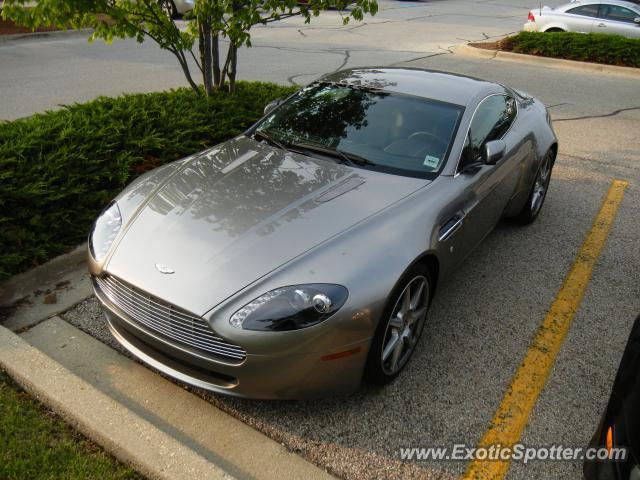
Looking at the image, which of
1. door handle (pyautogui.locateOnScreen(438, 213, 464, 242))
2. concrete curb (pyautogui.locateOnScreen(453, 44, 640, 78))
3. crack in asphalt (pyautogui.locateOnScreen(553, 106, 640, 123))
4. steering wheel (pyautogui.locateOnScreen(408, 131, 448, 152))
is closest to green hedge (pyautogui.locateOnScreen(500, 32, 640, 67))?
concrete curb (pyautogui.locateOnScreen(453, 44, 640, 78))

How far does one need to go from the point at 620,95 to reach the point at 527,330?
28.0 ft

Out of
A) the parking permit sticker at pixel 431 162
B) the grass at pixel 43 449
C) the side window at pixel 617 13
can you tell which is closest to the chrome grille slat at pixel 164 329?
the grass at pixel 43 449

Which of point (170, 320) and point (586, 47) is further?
point (586, 47)

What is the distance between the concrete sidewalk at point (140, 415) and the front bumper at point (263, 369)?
9.3 inches

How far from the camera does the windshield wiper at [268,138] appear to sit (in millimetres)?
4086

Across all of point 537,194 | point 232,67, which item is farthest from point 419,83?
point 232,67

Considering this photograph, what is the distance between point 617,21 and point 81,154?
46.8 ft

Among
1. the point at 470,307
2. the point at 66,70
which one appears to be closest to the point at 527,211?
the point at 470,307

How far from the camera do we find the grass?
102 inches

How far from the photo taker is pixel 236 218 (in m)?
3.21

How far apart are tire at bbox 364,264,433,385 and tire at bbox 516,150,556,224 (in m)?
2.15

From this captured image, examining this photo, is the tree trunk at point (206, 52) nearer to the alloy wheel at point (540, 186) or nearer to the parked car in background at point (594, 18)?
the alloy wheel at point (540, 186)

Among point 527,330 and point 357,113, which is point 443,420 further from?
point 357,113

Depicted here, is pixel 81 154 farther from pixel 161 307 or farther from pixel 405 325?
pixel 405 325
